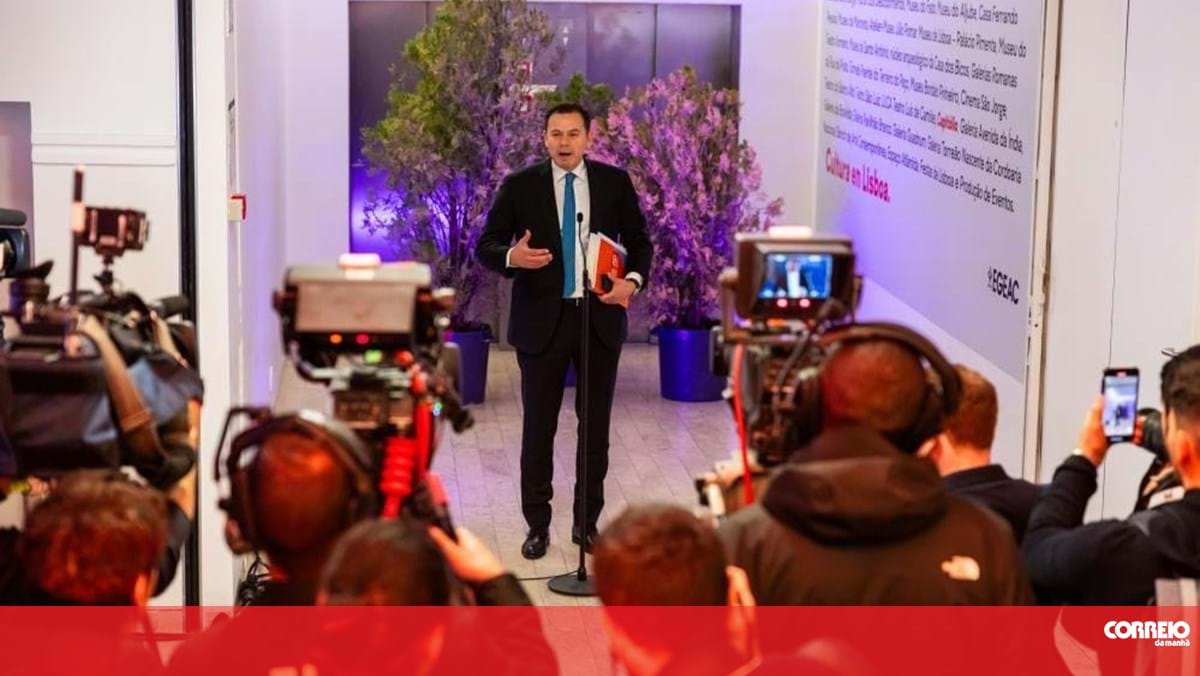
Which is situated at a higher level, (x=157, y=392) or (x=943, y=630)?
(x=157, y=392)

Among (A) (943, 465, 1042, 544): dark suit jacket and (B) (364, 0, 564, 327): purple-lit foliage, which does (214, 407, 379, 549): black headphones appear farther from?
(B) (364, 0, 564, 327): purple-lit foliage

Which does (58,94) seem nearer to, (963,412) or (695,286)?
(963,412)

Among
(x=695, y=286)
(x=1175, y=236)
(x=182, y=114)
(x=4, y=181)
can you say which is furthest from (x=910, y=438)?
(x=695, y=286)

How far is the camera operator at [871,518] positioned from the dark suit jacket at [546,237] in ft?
12.5

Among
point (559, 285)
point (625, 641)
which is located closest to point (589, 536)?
point (559, 285)

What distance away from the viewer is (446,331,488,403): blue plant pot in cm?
943

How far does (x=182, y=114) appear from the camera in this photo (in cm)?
583

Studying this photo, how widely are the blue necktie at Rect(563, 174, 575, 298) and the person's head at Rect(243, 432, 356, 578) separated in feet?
13.8

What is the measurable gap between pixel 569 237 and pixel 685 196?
2.80 m

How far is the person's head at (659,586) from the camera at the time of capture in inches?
94.5

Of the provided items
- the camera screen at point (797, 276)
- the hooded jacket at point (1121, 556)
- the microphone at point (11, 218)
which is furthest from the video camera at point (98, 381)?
the hooded jacket at point (1121, 556)

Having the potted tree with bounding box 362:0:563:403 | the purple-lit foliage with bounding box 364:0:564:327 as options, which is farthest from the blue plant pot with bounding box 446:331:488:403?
the purple-lit foliage with bounding box 364:0:564:327

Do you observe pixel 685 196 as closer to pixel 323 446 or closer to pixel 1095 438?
pixel 1095 438

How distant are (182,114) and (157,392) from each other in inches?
106
